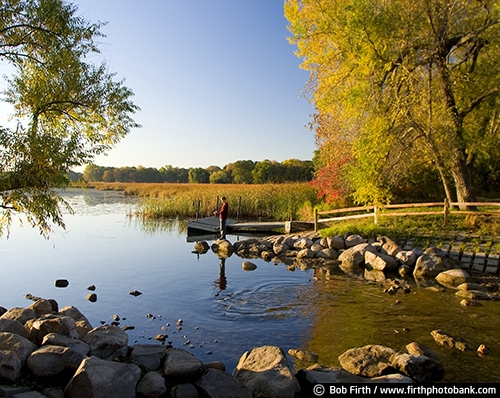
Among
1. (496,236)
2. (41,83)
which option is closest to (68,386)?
(41,83)

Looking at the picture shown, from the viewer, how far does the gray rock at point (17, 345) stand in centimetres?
573

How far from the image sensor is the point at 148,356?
638 centimetres

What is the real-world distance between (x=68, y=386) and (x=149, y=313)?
4274 millimetres

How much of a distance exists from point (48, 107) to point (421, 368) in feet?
26.8

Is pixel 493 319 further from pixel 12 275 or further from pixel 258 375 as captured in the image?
pixel 12 275

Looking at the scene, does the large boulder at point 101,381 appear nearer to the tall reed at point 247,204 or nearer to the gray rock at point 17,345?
the gray rock at point 17,345

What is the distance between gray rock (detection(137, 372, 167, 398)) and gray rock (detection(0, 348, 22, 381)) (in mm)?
1598

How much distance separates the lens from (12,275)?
1320 centimetres

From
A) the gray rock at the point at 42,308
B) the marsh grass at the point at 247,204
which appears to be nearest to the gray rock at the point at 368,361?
the gray rock at the point at 42,308

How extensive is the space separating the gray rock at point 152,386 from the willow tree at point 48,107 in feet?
10.1

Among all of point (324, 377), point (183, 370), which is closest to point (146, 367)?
point (183, 370)

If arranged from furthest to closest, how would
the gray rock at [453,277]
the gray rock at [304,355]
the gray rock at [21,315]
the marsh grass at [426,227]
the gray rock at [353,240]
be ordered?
the gray rock at [353,240] < the marsh grass at [426,227] < the gray rock at [453,277] < the gray rock at [21,315] < the gray rock at [304,355]

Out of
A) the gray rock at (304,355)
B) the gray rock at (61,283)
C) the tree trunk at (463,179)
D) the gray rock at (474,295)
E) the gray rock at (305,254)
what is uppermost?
the tree trunk at (463,179)

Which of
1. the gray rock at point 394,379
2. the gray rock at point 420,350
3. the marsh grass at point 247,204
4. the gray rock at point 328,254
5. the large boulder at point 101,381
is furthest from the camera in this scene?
the marsh grass at point 247,204
